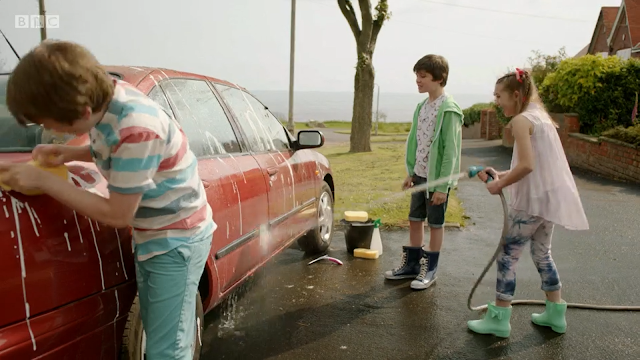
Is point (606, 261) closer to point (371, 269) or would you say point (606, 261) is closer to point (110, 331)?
point (371, 269)

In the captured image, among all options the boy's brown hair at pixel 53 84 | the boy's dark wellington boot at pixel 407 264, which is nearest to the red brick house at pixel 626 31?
the boy's dark wellington boot at pixel 407 264

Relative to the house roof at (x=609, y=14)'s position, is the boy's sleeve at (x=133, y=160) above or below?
below

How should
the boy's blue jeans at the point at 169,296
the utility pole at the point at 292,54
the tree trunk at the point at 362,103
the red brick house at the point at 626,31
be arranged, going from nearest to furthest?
the boy's blue jeans at the point at 169,296, the tree trunk at the point at 362,103, the utility pole at the point at 292,54, the red brick house at the point at 626,31

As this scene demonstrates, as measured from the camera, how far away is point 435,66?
179 inches

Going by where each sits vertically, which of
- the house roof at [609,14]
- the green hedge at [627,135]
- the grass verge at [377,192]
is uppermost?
the house roof at [609,14]

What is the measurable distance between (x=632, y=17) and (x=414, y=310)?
38862 millimetres

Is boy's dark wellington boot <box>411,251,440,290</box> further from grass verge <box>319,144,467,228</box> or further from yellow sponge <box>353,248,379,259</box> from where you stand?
grass verge <box>319,144,467,228</box>

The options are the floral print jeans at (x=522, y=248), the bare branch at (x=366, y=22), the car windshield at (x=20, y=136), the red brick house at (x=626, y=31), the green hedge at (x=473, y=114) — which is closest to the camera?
the car windshield at (x=20, y=136)

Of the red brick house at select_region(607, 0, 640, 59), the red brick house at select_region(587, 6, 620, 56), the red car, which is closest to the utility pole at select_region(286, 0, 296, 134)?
the red car

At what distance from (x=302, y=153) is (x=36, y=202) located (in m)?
3.44

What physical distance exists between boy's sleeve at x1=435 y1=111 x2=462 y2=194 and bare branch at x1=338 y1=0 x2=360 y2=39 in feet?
48.7

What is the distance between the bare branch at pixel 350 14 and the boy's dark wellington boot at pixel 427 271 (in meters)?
14.9

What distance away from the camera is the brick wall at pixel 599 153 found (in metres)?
11.2

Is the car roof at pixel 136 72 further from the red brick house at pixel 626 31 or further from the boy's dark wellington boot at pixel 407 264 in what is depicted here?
the red brick house at pixel 626 31
